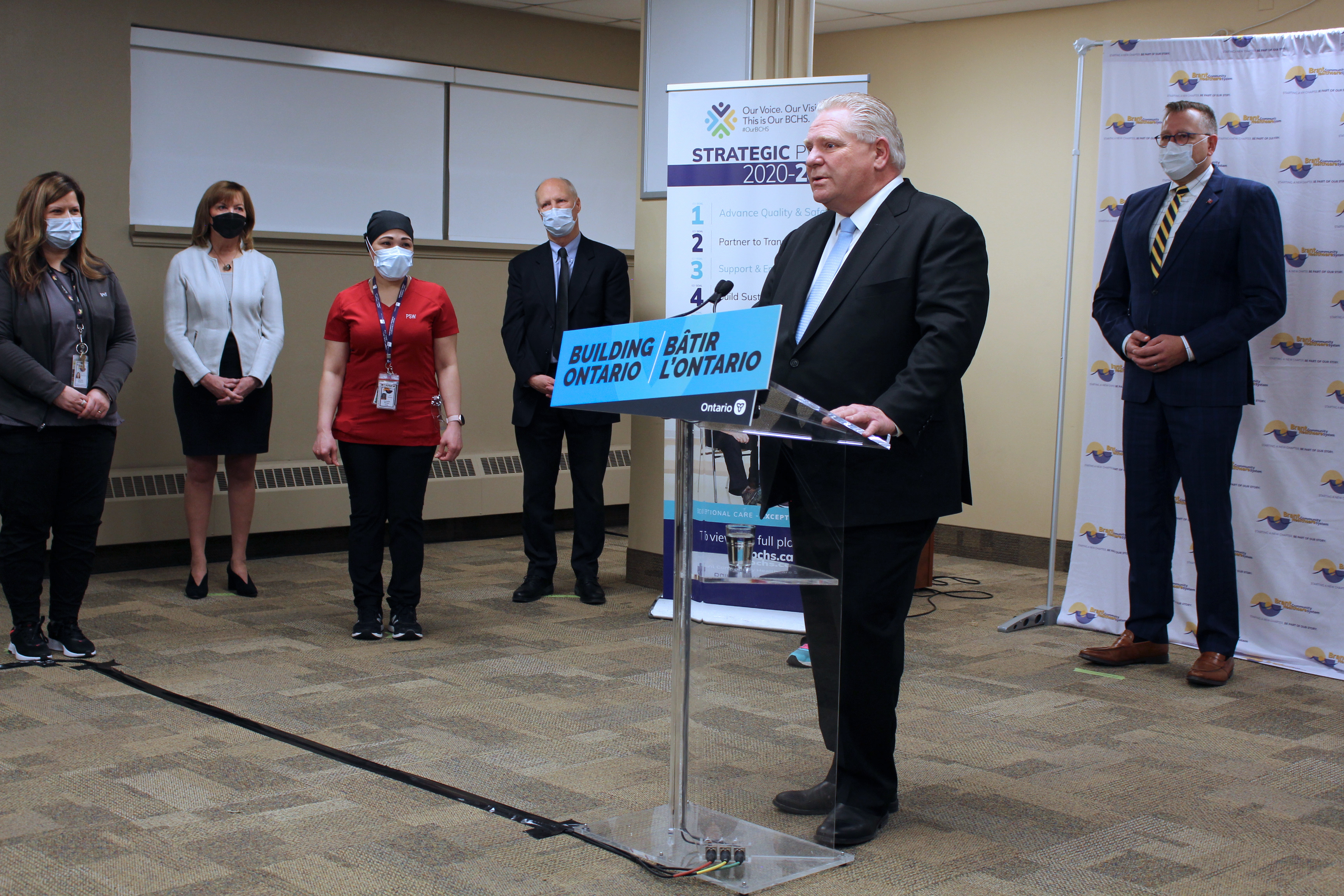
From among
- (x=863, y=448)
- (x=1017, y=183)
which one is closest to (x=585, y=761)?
(x=863, y=448)

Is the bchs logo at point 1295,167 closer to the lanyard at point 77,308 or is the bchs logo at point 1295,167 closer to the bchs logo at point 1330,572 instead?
the bchs logo at point 1330,572

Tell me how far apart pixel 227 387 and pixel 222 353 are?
0.19 metres

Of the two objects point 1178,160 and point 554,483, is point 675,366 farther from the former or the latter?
point 554,483

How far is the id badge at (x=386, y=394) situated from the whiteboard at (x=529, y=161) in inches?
108

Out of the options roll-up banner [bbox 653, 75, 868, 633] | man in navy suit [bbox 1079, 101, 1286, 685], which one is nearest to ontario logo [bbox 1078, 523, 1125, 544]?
man in navy suit [bbox 1079, 101, 1286, 685]

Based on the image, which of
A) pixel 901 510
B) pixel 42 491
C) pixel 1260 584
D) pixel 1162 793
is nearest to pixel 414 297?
pixel 42 491

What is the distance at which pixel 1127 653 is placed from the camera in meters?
4.55

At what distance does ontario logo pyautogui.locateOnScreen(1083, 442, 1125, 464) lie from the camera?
511 cm

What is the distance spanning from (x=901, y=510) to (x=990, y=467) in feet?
14.5

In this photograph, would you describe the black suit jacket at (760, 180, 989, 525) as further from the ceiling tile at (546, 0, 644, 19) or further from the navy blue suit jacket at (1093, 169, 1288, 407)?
the ceiling tile at (546, 0, 644, 19)

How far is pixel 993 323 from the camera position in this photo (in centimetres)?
682

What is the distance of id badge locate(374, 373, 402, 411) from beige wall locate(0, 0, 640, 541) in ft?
6.74

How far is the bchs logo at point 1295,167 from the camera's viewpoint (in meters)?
4.60

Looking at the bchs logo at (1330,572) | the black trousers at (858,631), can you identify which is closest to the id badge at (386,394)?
the black trousers at (858,631)
